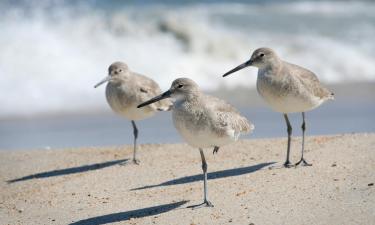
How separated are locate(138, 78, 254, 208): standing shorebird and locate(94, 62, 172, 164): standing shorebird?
2.69 meters

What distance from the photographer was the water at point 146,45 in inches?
663

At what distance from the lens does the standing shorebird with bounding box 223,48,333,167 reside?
9.23m

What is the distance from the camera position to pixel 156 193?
852 centimetres

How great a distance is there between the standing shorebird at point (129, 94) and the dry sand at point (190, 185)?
0.59 meters

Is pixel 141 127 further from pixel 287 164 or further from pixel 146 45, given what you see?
Answer: pixel 146 45

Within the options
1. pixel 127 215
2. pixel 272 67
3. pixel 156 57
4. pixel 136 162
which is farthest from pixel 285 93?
pixel 156 57

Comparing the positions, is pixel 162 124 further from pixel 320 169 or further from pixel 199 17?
pixel 199 17

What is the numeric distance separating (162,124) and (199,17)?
1148 centimetres

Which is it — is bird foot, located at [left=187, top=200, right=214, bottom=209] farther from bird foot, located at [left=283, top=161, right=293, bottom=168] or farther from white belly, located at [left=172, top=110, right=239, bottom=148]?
bird foot, located at [left=283, top=161, right=293, bottom=168]

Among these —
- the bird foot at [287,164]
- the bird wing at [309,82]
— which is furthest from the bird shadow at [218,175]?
the bird wing at [309,82]

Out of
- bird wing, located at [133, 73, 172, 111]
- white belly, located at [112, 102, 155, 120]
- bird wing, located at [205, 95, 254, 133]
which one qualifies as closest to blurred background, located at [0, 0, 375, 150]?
bird wing, located at [133, 73, 172, 111]

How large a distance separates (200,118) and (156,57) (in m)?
11.9

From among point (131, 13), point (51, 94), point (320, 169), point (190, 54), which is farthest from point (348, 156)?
point (131, 13)

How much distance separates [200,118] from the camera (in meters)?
7.71
